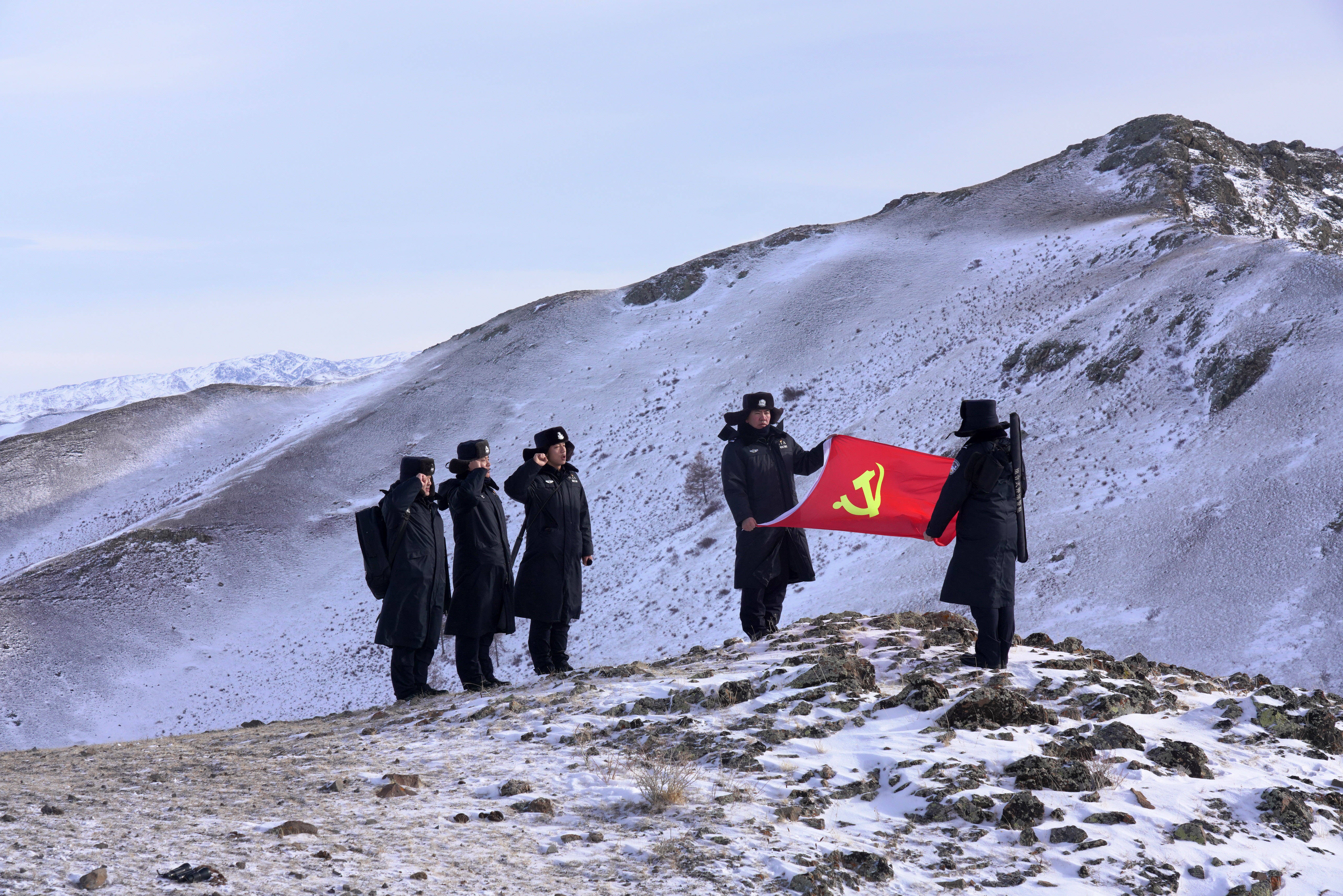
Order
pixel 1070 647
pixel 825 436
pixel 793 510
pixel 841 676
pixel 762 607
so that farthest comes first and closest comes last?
pixel 825 436 < pixel 762 607 < pixel 793 510 < pixel 1070 647 < pixel 841 676

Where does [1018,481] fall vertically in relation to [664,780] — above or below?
above

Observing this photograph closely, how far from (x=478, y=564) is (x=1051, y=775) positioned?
6.54m

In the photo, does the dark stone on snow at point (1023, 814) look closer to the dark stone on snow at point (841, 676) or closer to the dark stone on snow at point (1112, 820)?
the dark stone on snow at point (1112, 820)

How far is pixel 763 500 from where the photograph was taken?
10516mm

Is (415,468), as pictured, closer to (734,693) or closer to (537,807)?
(734,693)

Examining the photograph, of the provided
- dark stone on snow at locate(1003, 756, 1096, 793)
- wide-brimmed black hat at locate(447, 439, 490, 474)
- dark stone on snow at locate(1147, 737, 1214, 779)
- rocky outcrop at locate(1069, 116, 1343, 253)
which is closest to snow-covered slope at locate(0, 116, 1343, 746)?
rocky outcrop at locate(1069, 116, 1343, 253)

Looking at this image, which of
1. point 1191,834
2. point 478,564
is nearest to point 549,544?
point 478,564

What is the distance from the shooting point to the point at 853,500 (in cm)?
1047

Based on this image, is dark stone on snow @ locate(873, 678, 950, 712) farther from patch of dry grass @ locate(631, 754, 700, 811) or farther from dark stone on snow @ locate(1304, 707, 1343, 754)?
dark stone on snow @ locate(1304, 707, 1343, 754)

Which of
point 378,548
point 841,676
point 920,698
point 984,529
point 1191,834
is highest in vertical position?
point 378,548

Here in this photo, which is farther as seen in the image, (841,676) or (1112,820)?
(841,676)

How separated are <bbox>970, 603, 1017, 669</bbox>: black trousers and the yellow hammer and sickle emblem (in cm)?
225

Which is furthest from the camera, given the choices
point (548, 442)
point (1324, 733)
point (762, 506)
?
point (548, 442)

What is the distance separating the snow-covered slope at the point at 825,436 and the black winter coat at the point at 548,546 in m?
9.42
